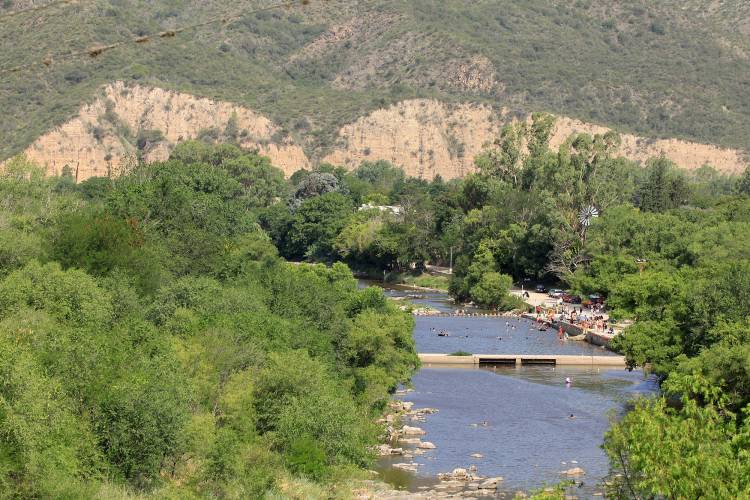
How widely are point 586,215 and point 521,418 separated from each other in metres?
59.8

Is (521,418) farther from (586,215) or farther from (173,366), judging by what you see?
(586,215)

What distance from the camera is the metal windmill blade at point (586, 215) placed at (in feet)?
411

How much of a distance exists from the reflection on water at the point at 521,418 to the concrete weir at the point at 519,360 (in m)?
1.35

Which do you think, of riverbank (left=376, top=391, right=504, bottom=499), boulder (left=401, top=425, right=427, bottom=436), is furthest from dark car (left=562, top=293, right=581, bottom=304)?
boulder (left=401, top=425, right=427, bottom=436)

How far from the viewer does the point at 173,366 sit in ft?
153

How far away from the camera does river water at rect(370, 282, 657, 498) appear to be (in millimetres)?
56812

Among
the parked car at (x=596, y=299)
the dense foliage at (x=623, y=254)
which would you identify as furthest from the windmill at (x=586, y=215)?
the parked car at (x=596, y=299)

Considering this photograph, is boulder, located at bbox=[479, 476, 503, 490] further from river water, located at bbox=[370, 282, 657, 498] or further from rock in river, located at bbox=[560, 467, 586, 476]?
rock in river, located at bbox=[560, 467, 586, 476]

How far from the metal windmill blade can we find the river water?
1045 inches

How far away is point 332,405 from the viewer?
163 feet

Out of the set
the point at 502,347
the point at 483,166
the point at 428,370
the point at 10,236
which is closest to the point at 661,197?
the point at 483,166

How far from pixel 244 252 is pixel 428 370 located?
19.0 m

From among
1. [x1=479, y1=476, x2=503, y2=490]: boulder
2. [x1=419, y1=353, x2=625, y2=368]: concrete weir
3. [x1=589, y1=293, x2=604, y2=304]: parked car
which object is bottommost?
[x1=419, y1=353, x2=625, y2=368]: concrete weir

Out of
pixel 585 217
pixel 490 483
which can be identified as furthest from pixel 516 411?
pixel 585 217
